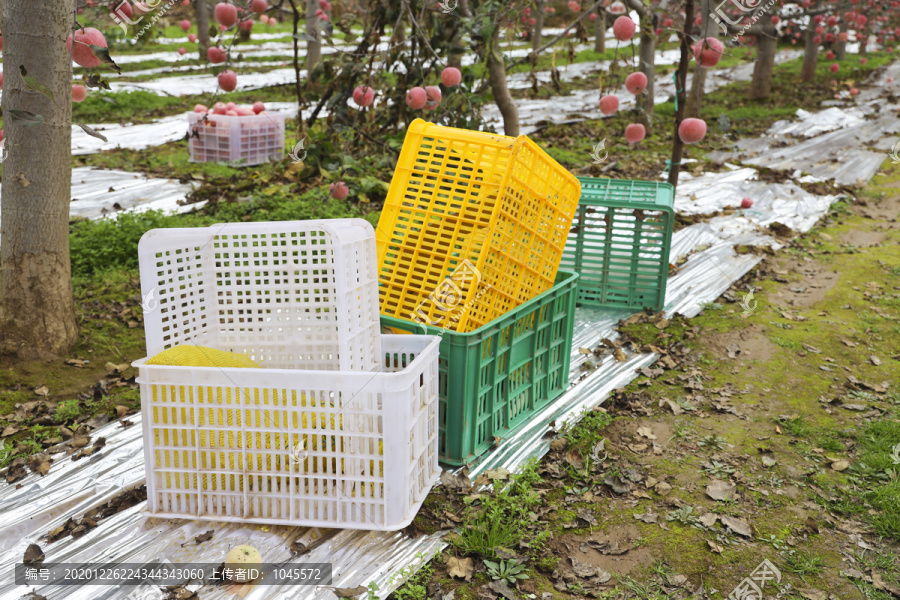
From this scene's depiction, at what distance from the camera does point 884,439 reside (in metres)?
2.95

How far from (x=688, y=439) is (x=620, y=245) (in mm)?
1666

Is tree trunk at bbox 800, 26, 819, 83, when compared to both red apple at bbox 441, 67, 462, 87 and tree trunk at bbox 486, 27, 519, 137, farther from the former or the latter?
red apple at bbox 441, 67, 462, 87

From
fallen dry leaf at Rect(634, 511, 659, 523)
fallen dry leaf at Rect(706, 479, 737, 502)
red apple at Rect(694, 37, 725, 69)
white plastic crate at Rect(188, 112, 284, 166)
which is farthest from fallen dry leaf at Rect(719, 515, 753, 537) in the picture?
white plastic crate at Rect(188, 112, 284, 166)

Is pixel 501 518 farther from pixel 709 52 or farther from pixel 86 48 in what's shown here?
pixel 709 52

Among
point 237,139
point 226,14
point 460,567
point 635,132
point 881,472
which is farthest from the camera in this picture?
point 237,139

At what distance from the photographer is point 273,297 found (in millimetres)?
2633

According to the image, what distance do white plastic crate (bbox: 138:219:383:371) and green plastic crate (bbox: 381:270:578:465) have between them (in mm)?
277

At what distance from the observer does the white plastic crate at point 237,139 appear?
7.39 meters

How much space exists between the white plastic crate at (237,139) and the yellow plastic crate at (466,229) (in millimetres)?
4806

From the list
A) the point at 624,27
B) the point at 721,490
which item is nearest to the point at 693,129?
the point at 624,27

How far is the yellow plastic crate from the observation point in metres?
2.75

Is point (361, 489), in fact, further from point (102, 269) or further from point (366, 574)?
point (102, 269)

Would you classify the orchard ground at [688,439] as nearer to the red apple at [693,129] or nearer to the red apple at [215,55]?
the red apple at [215,55]

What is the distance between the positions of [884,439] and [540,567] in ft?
5.76
